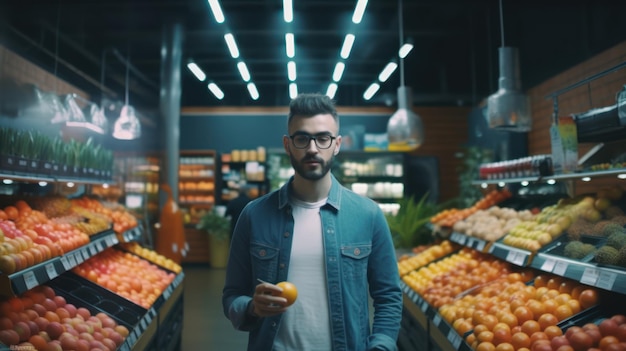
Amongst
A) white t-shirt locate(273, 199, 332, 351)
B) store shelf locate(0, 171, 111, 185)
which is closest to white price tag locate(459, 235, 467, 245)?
white t-shirt locate(273, 199, 332, 351)

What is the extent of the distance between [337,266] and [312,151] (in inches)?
16.9

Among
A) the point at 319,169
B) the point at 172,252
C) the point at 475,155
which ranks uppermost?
the point at 475,155

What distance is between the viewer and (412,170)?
11031 millimetres

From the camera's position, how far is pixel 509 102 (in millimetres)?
4656

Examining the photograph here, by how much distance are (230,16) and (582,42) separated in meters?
5.45

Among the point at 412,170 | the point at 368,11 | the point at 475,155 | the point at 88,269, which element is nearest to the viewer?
the point at 88,269

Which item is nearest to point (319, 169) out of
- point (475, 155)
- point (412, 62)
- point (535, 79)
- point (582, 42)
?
point (582, 42)

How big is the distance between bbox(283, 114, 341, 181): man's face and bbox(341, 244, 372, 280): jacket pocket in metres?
0.31

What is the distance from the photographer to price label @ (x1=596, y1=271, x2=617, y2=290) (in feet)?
7.45

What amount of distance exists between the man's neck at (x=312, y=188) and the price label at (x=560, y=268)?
5.17 ft

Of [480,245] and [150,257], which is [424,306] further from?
[150,257]

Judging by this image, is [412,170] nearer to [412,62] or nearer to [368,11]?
[412,62]

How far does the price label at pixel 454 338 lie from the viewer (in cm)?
299

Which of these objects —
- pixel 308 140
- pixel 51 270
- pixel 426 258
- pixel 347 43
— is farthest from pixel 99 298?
pixel 347 43
